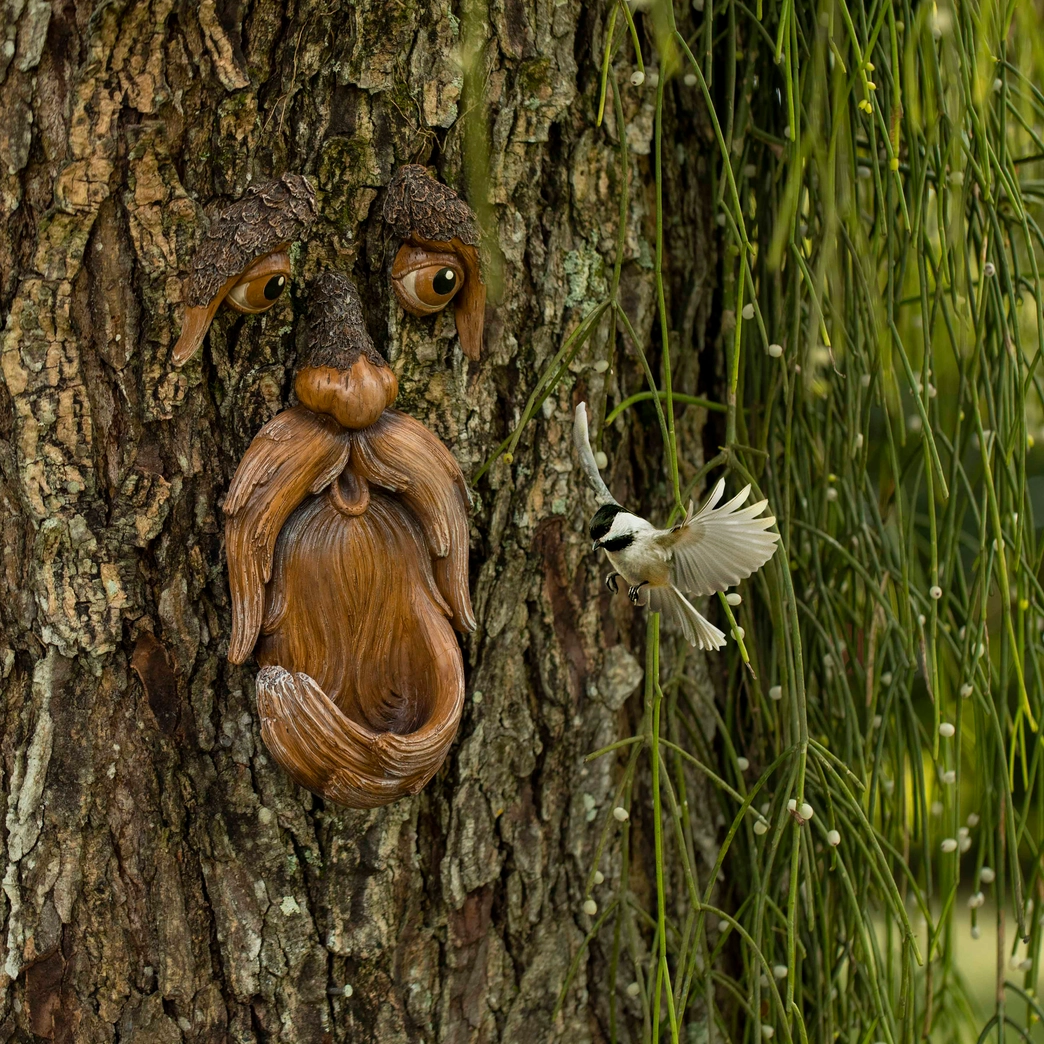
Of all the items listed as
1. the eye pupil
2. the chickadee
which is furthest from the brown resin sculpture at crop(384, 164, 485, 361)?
the chickadee

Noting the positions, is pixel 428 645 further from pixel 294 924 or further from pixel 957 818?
pixel 957 818

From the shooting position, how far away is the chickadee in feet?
1.78

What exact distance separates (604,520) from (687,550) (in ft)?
0.19

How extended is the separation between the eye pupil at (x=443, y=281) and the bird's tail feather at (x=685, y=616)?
23cm

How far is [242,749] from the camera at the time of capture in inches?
27.6

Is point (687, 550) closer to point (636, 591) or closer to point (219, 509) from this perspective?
point (636, 591)

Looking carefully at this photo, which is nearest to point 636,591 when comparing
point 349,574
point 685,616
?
point 685,616

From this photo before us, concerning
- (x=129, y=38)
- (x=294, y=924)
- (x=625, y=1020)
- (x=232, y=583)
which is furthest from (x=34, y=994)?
(x=129, y=38)

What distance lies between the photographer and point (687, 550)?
0.57 meters

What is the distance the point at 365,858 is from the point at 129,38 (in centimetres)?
54

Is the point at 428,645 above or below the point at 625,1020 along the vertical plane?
above

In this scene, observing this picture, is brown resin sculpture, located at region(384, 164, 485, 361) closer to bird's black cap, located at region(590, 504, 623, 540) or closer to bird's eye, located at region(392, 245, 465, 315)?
bird's eye, located at region(392, 245, 465, 315)

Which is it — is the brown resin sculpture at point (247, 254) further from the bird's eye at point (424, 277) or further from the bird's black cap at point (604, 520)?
the bird's black cap at point (604, 520)

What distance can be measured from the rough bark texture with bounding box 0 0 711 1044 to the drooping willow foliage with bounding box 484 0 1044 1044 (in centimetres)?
6
